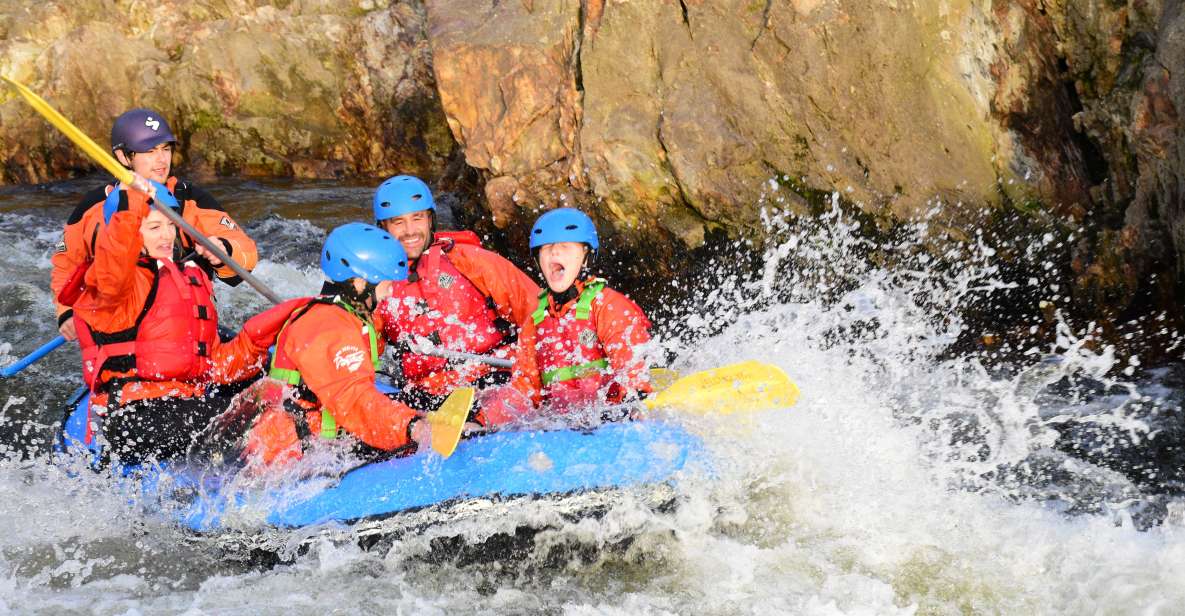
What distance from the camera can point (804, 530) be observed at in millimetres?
4602

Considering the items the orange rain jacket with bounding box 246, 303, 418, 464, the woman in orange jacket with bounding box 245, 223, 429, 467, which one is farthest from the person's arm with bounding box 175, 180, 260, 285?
the orange rain jacket with bounding box 246, 303, 418, 464

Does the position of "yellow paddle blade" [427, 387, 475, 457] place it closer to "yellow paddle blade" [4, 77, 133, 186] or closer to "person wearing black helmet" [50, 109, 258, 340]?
"yellow paddle blade" [4, 77, 133, 186]

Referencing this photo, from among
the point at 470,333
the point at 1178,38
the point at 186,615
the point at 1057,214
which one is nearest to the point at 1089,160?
the point at 1057,214

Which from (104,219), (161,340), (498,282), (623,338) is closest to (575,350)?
(623,338)

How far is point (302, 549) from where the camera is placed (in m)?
4.52

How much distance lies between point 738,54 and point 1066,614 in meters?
4.33

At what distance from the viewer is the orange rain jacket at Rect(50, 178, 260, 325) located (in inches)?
201

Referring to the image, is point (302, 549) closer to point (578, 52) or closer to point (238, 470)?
point (238, 470)

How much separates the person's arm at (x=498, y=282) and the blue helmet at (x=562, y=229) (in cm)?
79

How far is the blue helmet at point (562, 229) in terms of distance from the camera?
4.93 meters

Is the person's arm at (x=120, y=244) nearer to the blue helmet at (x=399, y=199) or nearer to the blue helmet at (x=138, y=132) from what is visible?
the blue helmet at (x=138, y=132)

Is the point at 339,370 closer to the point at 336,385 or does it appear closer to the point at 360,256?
the point at 336,385

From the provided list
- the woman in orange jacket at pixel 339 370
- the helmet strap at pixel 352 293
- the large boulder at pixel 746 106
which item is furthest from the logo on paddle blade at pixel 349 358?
the large boulder at pixel 746 106

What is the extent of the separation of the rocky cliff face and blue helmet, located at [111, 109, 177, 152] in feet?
9.00
